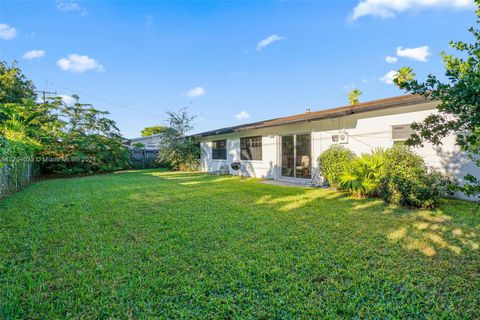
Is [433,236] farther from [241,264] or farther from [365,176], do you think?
[241,264]

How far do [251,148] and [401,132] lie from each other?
765cm

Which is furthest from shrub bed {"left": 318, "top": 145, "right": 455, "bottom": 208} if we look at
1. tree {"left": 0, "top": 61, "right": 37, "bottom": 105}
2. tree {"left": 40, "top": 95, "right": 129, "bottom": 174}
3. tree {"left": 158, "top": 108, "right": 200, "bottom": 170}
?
tree {"left": 0, "top": 61, "right": 37, "bottom": 105}

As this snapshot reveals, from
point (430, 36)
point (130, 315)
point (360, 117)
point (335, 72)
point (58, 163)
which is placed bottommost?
point (130, 315)

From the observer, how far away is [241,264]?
3.05m

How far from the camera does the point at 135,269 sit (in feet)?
9.72

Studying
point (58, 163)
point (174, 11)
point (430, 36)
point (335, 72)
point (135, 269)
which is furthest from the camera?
point (58, 163)

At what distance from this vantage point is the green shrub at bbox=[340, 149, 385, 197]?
6.84 meters

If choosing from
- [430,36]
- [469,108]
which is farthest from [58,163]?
[430,36]

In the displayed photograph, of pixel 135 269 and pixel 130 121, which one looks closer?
pixel 135 269

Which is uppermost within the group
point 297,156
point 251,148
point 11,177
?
point 251,148

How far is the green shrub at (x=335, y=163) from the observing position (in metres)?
8.05

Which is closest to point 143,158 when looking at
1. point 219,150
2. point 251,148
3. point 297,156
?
point 219,150

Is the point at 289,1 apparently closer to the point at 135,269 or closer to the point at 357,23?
the point at 357,23

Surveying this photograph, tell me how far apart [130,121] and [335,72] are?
1087 inches
